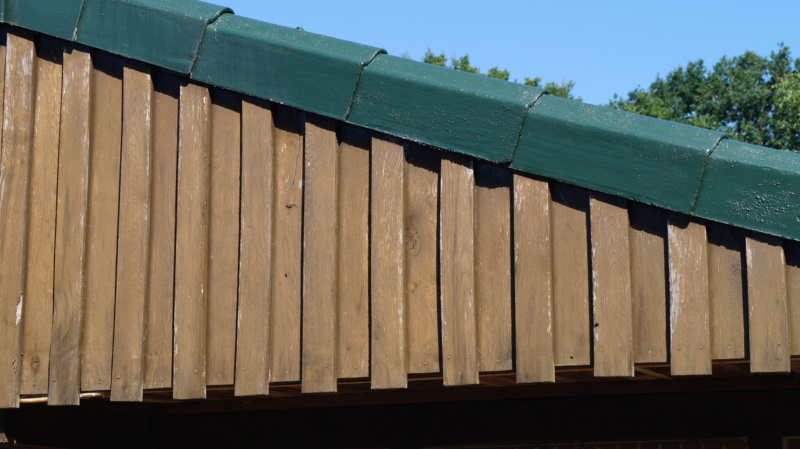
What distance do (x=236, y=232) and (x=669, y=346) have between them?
186 cm

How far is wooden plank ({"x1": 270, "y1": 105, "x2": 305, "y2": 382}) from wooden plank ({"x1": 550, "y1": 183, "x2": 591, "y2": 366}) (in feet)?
3.56

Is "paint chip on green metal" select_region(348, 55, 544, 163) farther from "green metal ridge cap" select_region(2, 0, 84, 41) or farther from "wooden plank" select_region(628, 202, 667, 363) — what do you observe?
"green metal ridge cap" select_region(2, 0, 84, 41)

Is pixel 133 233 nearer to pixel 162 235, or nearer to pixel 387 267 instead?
pixel 162 235

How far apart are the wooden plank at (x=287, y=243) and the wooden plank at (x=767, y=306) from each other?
5.86ft

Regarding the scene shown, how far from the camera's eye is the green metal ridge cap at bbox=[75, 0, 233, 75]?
163 inches

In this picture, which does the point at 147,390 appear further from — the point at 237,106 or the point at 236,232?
the point at 237,106

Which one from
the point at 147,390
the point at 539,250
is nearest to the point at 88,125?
the point at 147,390

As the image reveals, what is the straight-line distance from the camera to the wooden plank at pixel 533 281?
3547mm

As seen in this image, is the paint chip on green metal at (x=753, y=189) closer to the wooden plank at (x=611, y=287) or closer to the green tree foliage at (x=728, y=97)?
the wooden plank at (x=611, y=287)

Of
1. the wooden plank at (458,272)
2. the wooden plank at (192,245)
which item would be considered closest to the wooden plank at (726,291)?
the wooden plank at (458,272)

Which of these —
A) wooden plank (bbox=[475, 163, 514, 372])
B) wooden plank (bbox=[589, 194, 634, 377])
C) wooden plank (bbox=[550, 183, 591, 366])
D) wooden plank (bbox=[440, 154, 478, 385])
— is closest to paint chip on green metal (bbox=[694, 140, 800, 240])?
wooden plank (bbox=[589, 194, 634, 377])

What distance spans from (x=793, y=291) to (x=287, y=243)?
200 centimetres

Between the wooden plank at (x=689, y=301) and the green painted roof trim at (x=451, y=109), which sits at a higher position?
the green painted roof trim at (x=451, y=109)

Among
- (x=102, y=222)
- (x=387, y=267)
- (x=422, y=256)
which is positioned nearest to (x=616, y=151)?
(x=422, y=256)
